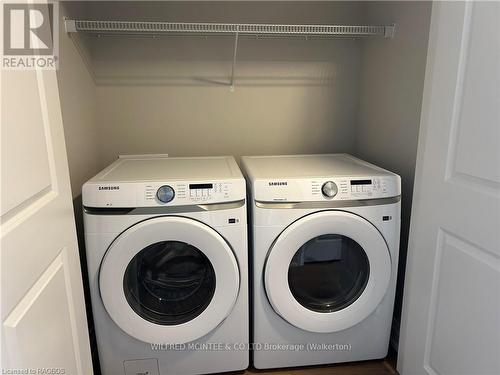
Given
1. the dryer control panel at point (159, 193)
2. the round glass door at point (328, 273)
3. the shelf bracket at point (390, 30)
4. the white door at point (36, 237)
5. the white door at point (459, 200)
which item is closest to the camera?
the white door at point (36, 237)

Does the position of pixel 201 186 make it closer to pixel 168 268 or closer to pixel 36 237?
pixel 168 268

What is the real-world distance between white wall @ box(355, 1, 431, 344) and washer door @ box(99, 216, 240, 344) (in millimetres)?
901

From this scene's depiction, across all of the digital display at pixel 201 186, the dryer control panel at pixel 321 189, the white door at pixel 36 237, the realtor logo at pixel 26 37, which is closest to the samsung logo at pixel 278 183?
the dryer control panel at pixel 321 189

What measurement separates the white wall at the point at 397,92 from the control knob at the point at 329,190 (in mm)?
435

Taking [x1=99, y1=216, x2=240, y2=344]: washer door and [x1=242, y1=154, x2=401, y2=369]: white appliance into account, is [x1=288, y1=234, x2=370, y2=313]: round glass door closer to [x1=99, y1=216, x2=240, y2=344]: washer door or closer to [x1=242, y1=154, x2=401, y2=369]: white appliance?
[x1=242, y1=154, x2=401, y2=369]: white appliance

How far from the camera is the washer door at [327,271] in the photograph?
60.5 inches

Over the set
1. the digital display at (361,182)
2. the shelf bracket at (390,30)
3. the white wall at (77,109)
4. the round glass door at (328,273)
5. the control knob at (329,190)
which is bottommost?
the round glass door at (328,273)

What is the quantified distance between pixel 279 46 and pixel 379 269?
127cm

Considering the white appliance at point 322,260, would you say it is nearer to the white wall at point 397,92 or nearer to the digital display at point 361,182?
the digital display at point 361,182

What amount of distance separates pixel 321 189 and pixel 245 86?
897 millimetres

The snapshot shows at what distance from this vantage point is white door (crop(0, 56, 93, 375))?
2.65 feet

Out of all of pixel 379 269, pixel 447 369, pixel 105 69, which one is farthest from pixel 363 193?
pixel 105 69

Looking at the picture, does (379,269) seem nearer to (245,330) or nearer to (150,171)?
(245,330)

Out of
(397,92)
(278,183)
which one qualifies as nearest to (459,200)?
(278,183)
